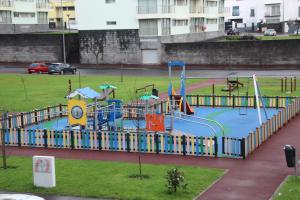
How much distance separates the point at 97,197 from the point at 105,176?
8.24ft

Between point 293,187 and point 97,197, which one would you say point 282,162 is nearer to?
point 293,187

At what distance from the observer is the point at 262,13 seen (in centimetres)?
11250

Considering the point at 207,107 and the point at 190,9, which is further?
the point at 190,9

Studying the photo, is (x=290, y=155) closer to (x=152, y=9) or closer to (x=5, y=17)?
(x=152, y=9)

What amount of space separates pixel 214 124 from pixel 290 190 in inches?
521

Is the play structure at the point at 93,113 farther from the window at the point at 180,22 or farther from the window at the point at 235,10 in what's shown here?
the window at the point at 235,10

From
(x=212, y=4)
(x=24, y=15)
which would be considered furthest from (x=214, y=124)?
(x=24, y=15)

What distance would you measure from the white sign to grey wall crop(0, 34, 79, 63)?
5850cm

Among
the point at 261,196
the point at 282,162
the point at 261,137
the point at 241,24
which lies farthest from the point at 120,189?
the point at 241,24

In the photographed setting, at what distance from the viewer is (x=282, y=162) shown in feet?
74.8

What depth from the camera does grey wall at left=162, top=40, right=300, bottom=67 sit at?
217ft

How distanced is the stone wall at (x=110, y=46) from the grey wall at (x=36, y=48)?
3.49 m

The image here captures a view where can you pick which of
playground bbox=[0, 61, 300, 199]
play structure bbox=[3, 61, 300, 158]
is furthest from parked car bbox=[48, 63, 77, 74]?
→ play structure bbox=[3, 61, 300, 158]

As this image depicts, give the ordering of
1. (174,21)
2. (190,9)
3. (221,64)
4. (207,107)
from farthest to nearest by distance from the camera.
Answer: (190,9)
(174,21)
(221,64)
(207,107)
